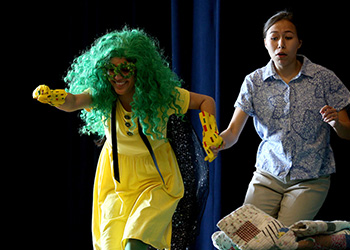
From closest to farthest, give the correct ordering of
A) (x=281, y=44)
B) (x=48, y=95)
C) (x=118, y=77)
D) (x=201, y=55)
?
1. (x=48, y=95)
2. (x=118, y=77)
3. (x=281, y=44)
4. (x=201, y=55)

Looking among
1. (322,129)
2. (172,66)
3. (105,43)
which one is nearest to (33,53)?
(172,66)

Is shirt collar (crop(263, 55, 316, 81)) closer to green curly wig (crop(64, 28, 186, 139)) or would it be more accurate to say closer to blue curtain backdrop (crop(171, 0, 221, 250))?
green curly wig (crop(64, 28, 186, 139))

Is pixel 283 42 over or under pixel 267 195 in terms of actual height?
over

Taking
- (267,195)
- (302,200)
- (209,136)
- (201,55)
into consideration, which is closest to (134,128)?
(209,136)

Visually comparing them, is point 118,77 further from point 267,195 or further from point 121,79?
point 267,195

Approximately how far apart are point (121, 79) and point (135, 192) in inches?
19.7

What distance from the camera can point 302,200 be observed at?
7.13ft

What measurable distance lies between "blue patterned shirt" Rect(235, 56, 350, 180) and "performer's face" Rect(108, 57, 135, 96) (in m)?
0.62

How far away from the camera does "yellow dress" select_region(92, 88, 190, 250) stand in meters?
2.12

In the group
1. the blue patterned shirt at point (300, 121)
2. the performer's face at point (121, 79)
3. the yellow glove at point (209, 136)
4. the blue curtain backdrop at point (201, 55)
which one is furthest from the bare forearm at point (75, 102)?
the blue curtain backdrop at point (201, 55)

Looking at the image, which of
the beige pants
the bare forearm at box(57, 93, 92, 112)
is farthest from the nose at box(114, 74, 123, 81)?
the beige pants

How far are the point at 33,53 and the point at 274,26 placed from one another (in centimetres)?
162

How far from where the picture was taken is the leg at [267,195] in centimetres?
227

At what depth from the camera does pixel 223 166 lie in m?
2.86
